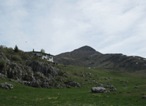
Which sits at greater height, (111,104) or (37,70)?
(37,70)

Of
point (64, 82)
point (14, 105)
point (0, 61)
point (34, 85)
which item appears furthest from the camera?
point (64, 82)

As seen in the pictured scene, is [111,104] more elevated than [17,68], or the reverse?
[17,68]

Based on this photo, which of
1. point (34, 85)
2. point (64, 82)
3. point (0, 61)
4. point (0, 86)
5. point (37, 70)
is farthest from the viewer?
point (37, 70)

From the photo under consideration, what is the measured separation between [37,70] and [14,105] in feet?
227

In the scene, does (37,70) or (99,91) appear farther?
(37,70)

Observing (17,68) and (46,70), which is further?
(46,70)

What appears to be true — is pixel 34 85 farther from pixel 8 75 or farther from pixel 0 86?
pixel 0 86

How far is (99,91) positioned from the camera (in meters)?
70.1

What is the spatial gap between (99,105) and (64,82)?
61.4 meters

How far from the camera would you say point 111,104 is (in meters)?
48.3

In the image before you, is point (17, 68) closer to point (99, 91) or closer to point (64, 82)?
point (64, 82)

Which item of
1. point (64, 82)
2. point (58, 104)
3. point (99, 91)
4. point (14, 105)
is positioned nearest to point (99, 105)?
point (58, 104)

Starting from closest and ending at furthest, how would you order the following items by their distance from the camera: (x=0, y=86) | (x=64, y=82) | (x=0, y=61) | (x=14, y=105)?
(x=14, y=105)
(x=0, y=86)
(x=0, y=61)
(x=64, y=82)

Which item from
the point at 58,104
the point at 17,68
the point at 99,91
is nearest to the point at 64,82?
the point at 17,68
